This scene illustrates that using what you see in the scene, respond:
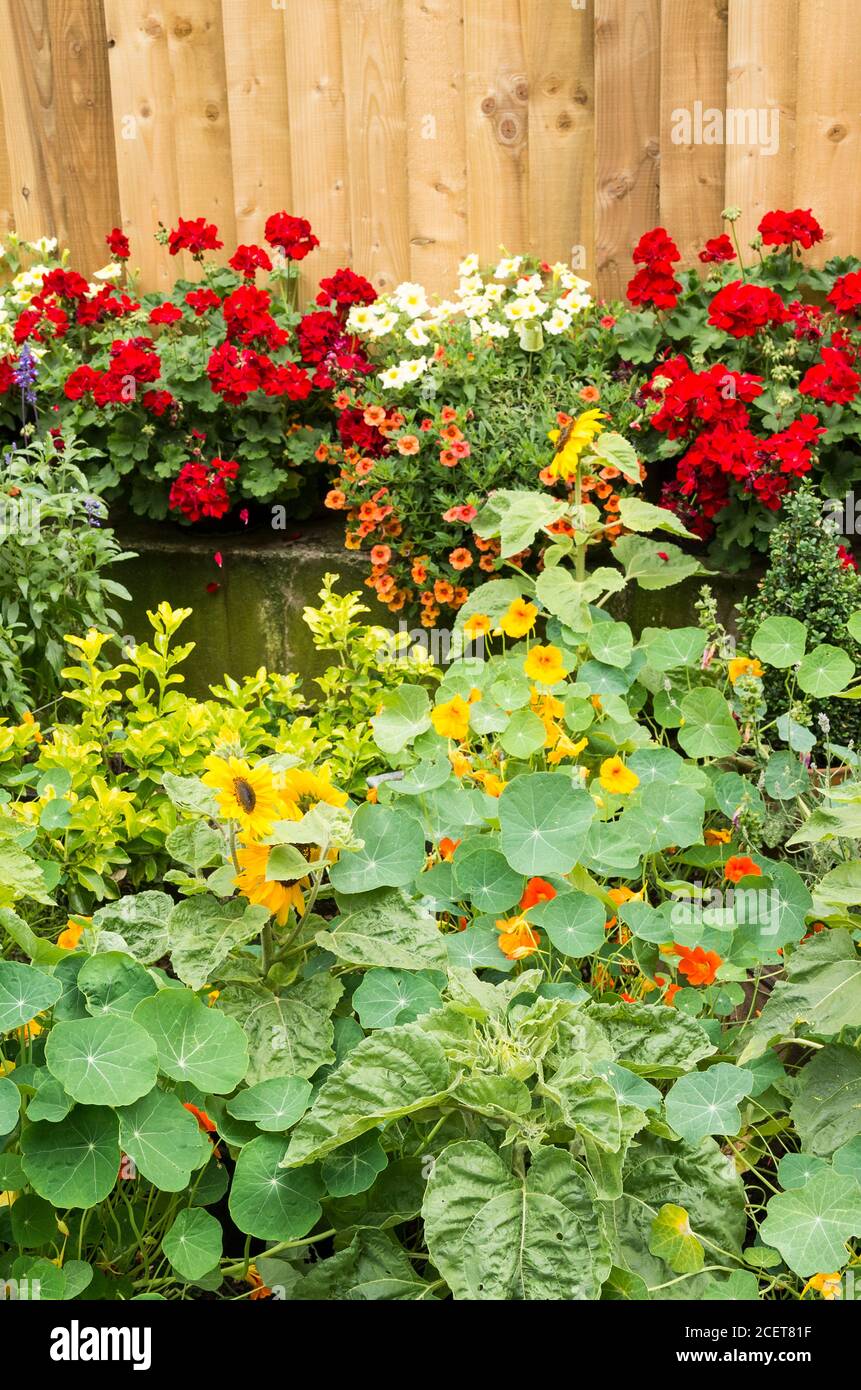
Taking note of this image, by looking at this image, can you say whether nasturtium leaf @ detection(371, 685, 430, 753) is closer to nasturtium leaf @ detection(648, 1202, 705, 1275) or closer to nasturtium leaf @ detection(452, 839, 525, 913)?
nasturtium leaf @ detection(452, 839, 525, 913)

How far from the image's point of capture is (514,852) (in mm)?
2014

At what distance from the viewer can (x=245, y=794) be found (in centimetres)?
163

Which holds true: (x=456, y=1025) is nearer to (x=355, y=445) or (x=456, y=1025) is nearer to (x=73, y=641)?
(x=73, y=641)

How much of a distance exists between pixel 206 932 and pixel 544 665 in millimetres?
1010

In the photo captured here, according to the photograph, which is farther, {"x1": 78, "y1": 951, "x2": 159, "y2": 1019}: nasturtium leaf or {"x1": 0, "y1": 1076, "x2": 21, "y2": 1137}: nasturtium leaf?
{"x1": 78, "y1": 951, "x2": 159, "y2": 1019}: nasturtium leaf

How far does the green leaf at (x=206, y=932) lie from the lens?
1.68m

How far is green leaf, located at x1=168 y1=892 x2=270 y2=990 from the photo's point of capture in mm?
1677

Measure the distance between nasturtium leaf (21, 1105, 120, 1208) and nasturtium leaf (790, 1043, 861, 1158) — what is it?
0.93 meters

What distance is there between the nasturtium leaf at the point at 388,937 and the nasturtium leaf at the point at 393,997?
0.03m

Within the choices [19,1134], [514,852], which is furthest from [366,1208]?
[514,852]

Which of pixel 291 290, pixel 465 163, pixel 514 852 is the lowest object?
pixel 514 852

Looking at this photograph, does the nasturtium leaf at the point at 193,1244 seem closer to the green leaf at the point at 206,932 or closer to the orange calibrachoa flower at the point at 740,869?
the green leaf at the point at 206,932

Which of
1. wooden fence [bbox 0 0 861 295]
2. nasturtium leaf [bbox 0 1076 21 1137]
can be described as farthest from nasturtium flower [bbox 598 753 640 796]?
wooden fence [bbox 0 0 861 295]
